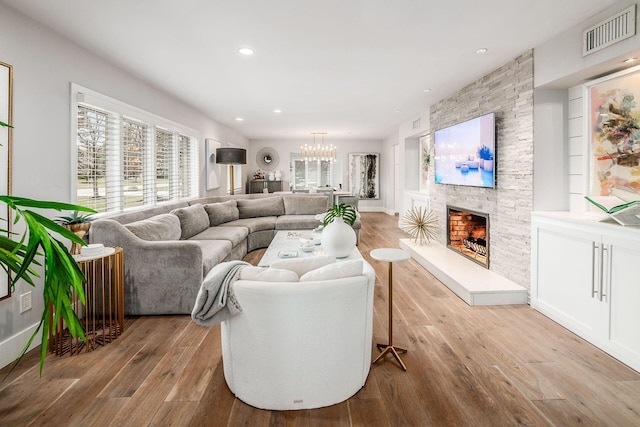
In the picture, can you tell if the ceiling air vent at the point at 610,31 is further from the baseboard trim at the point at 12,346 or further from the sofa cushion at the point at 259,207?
the sofa cushion at the point at 259,207

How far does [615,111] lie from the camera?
112 inches

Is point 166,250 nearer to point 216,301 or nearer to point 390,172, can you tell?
point 216,301

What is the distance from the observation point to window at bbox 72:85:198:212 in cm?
339

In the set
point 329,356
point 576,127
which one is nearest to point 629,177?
point 576,127

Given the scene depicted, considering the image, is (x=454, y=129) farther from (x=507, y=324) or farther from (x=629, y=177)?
(x=507, y=324)

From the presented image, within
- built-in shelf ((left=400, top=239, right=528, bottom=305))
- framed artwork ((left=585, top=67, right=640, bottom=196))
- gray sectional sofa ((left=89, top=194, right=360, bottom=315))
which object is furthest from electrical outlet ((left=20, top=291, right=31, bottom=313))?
framed artwork ((left=585, top=67, right=640, bottom=196))

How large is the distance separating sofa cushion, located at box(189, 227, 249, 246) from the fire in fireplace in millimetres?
2990

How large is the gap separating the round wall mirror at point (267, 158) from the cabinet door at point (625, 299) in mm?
9625

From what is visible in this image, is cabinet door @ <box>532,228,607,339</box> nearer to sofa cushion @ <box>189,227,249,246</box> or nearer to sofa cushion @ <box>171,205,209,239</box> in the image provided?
sofa cushion @ <box>189,227,249,246</box>

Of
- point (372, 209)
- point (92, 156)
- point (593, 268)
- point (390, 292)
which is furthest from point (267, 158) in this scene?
point (593, 268)

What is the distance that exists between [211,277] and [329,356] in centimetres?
74

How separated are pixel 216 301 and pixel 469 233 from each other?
400 cm

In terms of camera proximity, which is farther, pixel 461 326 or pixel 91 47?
A: pixel 91 47

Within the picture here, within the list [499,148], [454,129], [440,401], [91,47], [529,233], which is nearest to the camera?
[440,401]
